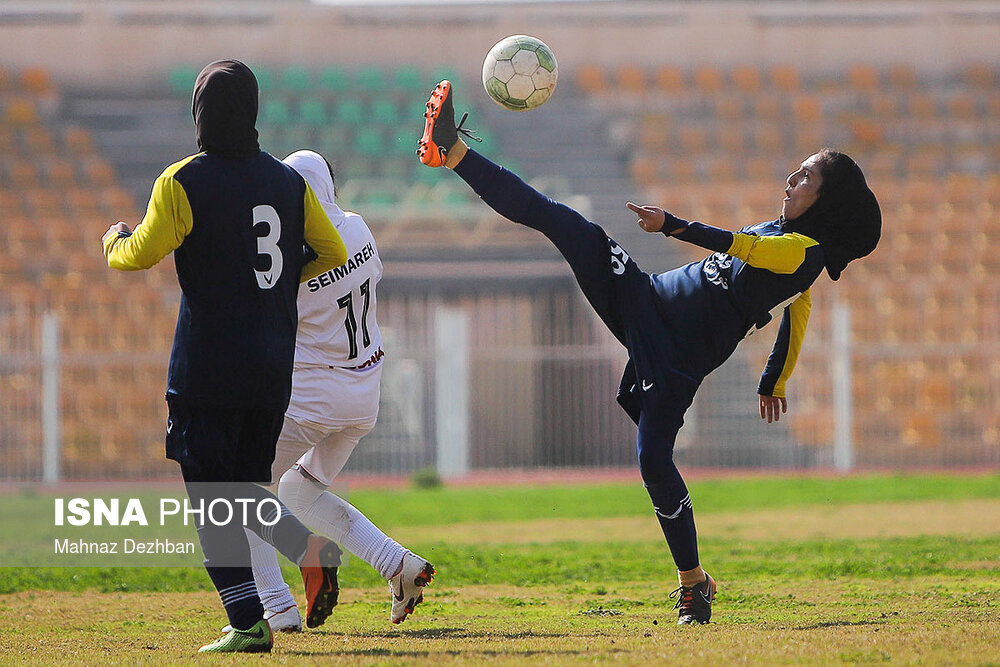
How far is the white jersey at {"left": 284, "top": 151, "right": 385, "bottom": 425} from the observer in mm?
5273

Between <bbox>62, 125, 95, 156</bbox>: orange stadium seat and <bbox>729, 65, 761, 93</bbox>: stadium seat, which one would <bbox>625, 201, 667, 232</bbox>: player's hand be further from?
<bbox>729, 65, 761, 93</bbox>: stadium seat

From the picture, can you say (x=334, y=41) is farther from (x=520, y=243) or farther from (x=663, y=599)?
(x=663, y=599)

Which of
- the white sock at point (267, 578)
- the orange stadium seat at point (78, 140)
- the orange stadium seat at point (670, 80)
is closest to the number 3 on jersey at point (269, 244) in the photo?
the white sock at point (267, 578)

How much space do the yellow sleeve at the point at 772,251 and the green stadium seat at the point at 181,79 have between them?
20562mm

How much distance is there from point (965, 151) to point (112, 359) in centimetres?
1522

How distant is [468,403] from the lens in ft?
57.2

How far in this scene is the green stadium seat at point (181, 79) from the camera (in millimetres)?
24406

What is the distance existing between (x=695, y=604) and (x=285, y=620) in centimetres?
172

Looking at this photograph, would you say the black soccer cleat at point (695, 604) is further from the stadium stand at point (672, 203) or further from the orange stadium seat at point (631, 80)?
the orange stadium seat at point (631, 80)

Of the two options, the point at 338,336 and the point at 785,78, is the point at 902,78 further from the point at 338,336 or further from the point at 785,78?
the point at 338,336

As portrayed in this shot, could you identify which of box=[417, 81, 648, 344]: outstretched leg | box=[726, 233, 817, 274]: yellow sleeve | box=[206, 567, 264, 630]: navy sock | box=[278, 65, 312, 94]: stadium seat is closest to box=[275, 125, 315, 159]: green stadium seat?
box=[278, 65, 312, 94]: stadium seat

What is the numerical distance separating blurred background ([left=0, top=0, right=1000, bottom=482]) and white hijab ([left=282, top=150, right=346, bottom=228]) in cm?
720

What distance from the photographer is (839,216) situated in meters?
5.52

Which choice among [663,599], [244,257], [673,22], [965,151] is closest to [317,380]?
[244,257]
